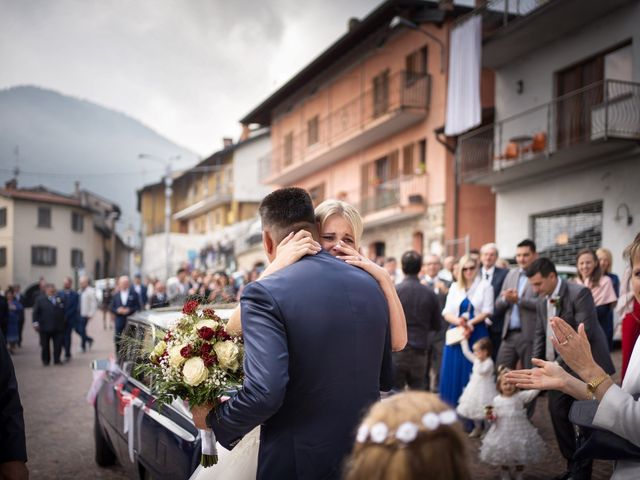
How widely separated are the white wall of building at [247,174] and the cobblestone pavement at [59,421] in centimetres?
3447

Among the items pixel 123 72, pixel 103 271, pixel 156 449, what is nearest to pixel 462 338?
pixel 156 449

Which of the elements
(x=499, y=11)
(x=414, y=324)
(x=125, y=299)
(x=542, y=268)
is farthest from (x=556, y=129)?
(x=542, y=268)

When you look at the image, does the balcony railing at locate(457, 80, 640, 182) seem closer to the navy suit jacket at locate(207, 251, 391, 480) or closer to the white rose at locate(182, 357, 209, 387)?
the navy suit jacket at locate(207, 251, 391, 480)

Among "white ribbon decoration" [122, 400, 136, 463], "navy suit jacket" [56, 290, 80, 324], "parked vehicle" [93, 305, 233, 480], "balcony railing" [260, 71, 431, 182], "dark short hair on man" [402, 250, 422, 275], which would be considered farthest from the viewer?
"balcony railing" [260, 71, 431, 182]

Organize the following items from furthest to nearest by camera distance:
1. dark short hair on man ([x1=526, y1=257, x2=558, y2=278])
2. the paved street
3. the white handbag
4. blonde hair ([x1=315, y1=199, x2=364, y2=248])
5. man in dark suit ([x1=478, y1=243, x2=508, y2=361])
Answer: man in dark suit ([x1=478, y1=243, x2=508, y2=361]) < the white handbag < the paved street < dark short hair on man ([x1=526, y1=257, x2=558, y2=278]) < blonde hair ([x1=315, y1=199, x2=364, y2=248])

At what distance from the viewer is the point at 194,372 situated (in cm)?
285

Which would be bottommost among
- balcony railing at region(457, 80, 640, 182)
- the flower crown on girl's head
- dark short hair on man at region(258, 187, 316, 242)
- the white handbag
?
the white handbag

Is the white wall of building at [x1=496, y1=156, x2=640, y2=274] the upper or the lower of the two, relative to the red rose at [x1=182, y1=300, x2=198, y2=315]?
upper

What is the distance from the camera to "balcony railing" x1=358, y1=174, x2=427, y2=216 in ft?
81.3

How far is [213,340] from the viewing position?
304 cm

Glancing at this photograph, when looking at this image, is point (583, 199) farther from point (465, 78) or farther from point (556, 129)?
point (465, 78)

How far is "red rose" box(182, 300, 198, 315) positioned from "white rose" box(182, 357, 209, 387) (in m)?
0.35

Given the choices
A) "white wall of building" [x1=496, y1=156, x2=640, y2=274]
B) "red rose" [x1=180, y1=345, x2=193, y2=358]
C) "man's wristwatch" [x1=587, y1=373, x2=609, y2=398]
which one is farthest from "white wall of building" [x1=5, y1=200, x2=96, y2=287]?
"man's wristwatch" [x1=587, y1=373, x2=609, y2=398]

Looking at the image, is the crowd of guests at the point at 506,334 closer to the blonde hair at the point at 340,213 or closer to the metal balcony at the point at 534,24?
the blonde hair at the point at 340,213
